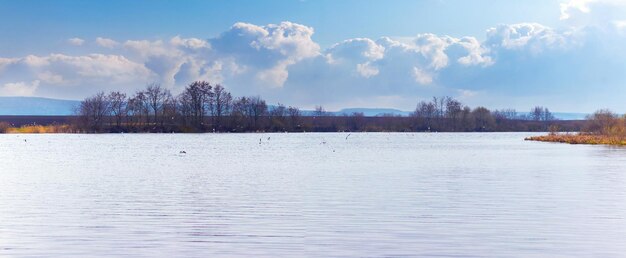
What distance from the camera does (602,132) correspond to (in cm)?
10269

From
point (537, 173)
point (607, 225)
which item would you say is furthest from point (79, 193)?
point (537, 173)

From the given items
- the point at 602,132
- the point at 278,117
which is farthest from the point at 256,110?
the point at 602,132

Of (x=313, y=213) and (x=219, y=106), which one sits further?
(x=219, y=106)

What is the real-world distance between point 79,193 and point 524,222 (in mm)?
16120

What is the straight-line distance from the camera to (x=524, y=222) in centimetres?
2005

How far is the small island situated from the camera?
292 feet

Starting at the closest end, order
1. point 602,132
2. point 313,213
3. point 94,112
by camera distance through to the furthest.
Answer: point 313,213 → point 602,132 → point 94,112

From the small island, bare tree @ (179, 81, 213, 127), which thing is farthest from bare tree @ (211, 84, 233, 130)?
the small island

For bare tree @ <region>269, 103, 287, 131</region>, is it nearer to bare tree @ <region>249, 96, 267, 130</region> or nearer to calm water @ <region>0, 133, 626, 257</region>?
bare tree @ <region>249, 96, 267, 130</region>

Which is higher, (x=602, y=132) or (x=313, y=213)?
(x=602, y=132)

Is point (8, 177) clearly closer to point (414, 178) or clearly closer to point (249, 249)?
point (414, 178)

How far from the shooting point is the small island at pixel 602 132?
8893 cm

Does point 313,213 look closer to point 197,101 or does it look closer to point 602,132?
point 602,132

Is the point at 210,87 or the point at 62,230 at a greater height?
the point at 210,87
